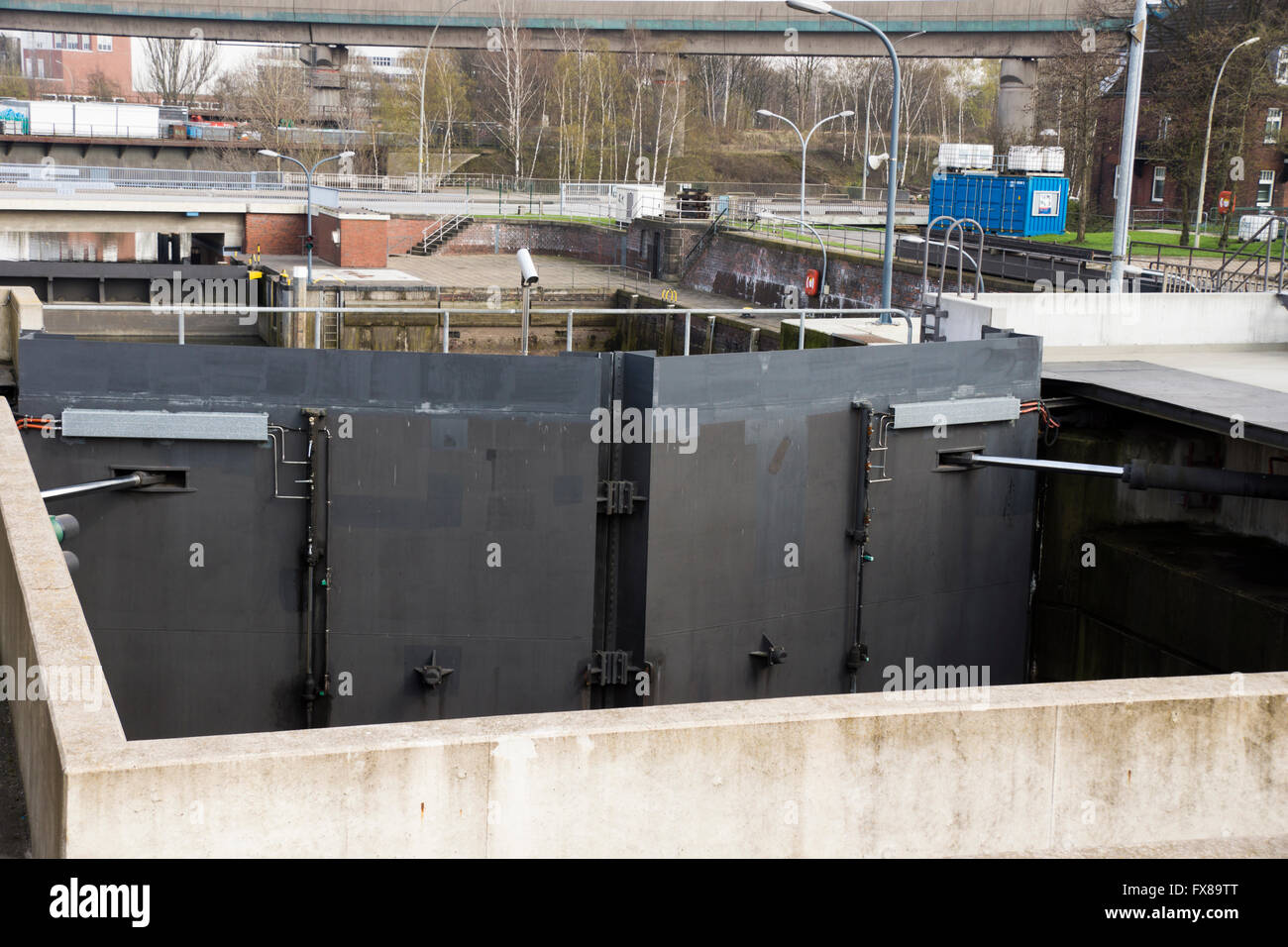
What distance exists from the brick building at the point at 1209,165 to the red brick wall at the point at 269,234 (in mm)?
30296

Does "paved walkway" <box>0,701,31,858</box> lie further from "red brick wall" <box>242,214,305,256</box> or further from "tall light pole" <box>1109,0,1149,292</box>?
"red brick wall" <box>242,214,305,256</box>

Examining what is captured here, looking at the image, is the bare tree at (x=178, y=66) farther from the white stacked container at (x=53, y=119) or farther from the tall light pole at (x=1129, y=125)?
the tall light pole at (x=1129, y=125)

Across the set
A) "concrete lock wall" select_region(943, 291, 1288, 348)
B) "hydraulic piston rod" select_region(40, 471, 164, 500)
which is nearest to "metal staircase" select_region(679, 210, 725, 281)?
"concrete lock wall" select_region(943, 291, 1288, 348)

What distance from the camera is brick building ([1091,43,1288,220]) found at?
48250mm

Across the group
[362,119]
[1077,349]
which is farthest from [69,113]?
[1077,349]

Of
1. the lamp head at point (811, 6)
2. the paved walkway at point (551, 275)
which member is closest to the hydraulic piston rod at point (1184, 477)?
the lamp head at point (811, 6)

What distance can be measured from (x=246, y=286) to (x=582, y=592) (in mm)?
30216

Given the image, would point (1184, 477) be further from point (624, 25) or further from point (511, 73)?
point (511, 73)

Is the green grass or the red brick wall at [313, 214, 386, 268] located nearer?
the green grass

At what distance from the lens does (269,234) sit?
166ft

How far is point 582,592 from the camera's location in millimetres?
11805

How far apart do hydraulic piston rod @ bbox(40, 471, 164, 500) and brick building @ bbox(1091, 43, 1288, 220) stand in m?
43.1

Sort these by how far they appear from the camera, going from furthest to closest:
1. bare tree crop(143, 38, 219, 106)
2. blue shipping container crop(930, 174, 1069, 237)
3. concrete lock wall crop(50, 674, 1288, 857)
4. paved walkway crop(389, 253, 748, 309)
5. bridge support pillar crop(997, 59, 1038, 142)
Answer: bare tree crop(143, 38, 219, 106), bridge support pillar crop(997, 59, 1038, 142), paved walkway crop(389, 253, 748, 309), blue shipping container crop(930, 174, 1069, 237), concrete lock wall crop(50, 674, 1288, 857)

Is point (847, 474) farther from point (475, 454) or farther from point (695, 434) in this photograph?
point (475, 454)
